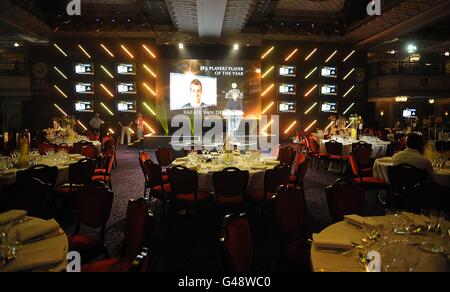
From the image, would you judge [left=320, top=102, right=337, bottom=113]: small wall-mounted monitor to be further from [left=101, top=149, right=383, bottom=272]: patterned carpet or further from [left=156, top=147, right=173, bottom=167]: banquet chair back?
[left=156, top=147, right=173, bottom=167]: banquet chair back

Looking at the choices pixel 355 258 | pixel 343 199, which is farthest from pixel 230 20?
pixel 355 258

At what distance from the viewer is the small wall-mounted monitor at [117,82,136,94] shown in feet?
48.5

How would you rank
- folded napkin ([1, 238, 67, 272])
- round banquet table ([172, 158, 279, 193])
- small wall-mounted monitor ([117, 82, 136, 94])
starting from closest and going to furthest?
folded napkin ([1, 238, 67, 272]), round banquet table ([172, 158, 279, 193]), small wall-mounted monitor ([117, 82, 136, 94])

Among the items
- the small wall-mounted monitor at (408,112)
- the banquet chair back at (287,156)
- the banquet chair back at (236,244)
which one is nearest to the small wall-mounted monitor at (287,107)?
the banquet chair back at (287,156)

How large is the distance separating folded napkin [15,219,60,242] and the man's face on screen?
40.4ft

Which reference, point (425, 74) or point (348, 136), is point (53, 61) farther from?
point (425, 74)

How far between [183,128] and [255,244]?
10892 mm

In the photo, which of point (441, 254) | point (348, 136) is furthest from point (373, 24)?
point (441, 254)

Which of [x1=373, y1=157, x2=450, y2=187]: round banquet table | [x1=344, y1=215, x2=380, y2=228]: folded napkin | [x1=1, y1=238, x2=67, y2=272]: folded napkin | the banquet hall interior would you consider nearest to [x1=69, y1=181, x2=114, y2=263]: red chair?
the banquet hall interior

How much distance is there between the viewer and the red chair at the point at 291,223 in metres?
2.85

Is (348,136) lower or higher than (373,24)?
lower

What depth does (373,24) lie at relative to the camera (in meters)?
12.2

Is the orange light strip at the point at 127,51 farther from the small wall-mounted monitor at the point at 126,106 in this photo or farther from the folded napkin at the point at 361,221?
the folded napkin at the point at 361,221

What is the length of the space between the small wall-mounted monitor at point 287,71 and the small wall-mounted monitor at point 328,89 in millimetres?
1437
